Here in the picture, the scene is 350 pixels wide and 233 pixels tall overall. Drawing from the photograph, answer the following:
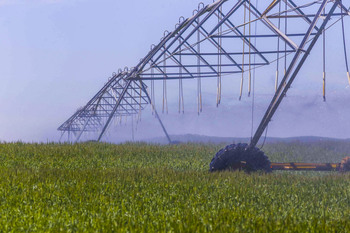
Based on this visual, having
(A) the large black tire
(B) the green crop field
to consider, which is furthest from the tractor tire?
(A) the large black tire

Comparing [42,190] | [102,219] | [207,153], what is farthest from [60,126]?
[102,219]

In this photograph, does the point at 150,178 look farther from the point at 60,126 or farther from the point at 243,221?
the point at 60,126

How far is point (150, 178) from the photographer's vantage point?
11.8m

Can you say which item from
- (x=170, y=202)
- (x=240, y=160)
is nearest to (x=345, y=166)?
(x=240, y=160)

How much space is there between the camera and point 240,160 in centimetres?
1427

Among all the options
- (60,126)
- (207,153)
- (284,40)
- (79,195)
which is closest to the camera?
(79,195)

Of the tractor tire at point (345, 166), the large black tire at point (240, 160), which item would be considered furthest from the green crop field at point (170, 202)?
the tractor tire at point (345, 166)

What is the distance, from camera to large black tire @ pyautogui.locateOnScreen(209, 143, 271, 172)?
558 inches

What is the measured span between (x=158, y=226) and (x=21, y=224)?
1.92 meters

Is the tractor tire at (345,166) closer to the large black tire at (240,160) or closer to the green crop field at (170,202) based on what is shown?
the green crop field at (170,202)

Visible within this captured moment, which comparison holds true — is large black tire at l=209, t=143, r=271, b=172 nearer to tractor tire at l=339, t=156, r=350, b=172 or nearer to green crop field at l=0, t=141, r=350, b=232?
green crop field at l=0, t=141, r=350, b=232

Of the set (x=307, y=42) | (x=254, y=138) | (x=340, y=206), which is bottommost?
(x=340, y=206)

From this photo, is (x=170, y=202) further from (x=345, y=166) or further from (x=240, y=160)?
(x=345, y=166)

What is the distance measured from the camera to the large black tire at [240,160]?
14.2 m
